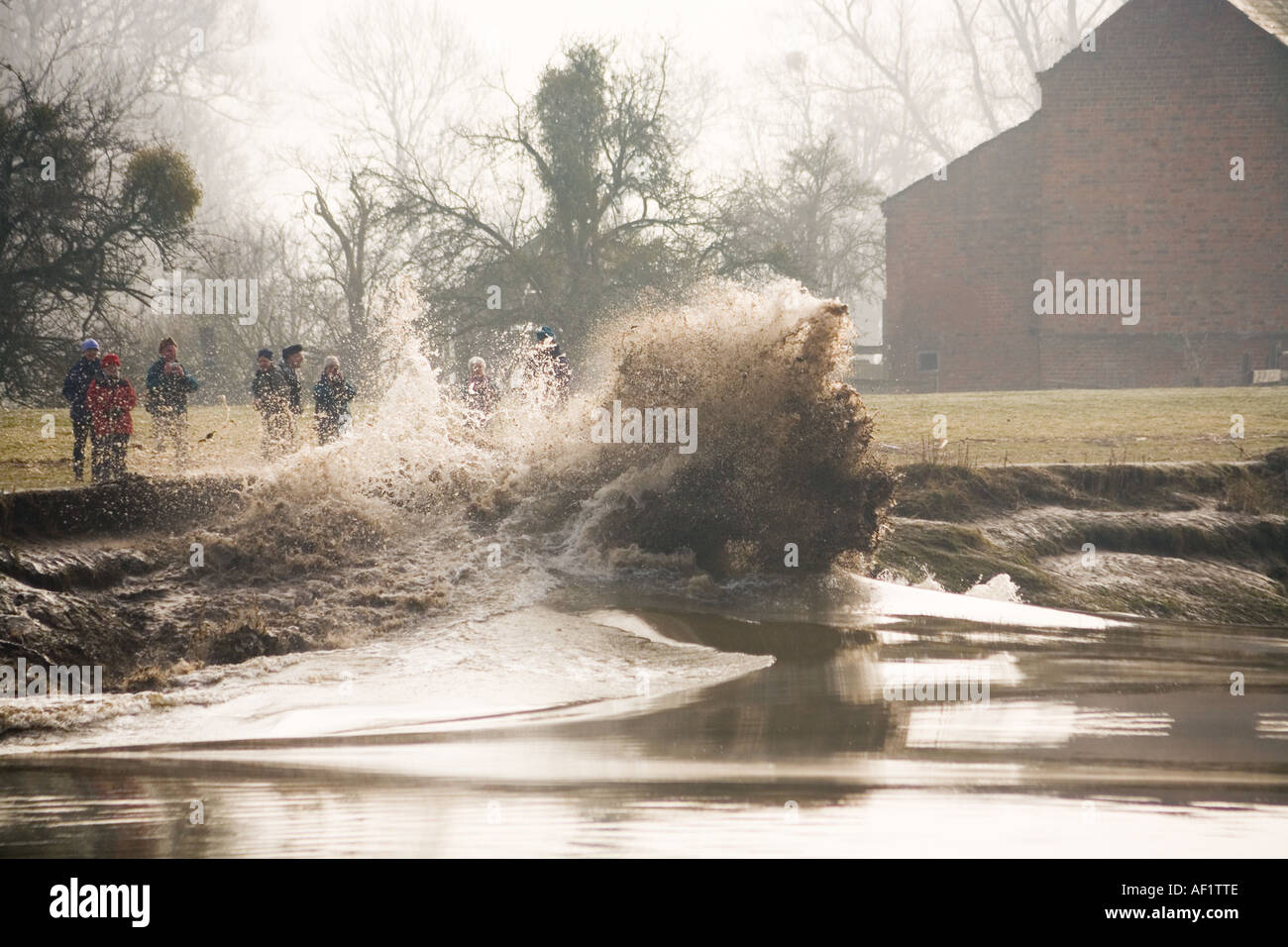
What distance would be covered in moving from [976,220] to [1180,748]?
1495 inches

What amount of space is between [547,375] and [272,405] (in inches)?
Answer: 141

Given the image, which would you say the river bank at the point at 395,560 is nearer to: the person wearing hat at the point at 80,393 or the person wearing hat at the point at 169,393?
the person wearing hat at the point at 80,393

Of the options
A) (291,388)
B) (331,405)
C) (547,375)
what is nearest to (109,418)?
(291,388)

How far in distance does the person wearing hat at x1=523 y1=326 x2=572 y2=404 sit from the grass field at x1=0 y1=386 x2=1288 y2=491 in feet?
10.1

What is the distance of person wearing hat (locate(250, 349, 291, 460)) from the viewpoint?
1889 cm

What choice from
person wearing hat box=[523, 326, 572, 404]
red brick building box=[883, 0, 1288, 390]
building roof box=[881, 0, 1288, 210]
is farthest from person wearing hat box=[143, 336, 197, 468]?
building roof box=[881, 0, 1288, 210]

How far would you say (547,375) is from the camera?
19438 mm

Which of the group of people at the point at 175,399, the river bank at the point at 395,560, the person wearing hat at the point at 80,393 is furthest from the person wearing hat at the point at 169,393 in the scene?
the river bank at the point at 395,560

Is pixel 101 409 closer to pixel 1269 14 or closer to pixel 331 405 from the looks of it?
pixel 331 405

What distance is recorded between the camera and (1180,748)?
8.59 m

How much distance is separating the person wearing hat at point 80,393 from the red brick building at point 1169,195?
31.3 m

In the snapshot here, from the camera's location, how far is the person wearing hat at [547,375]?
63.2ft
